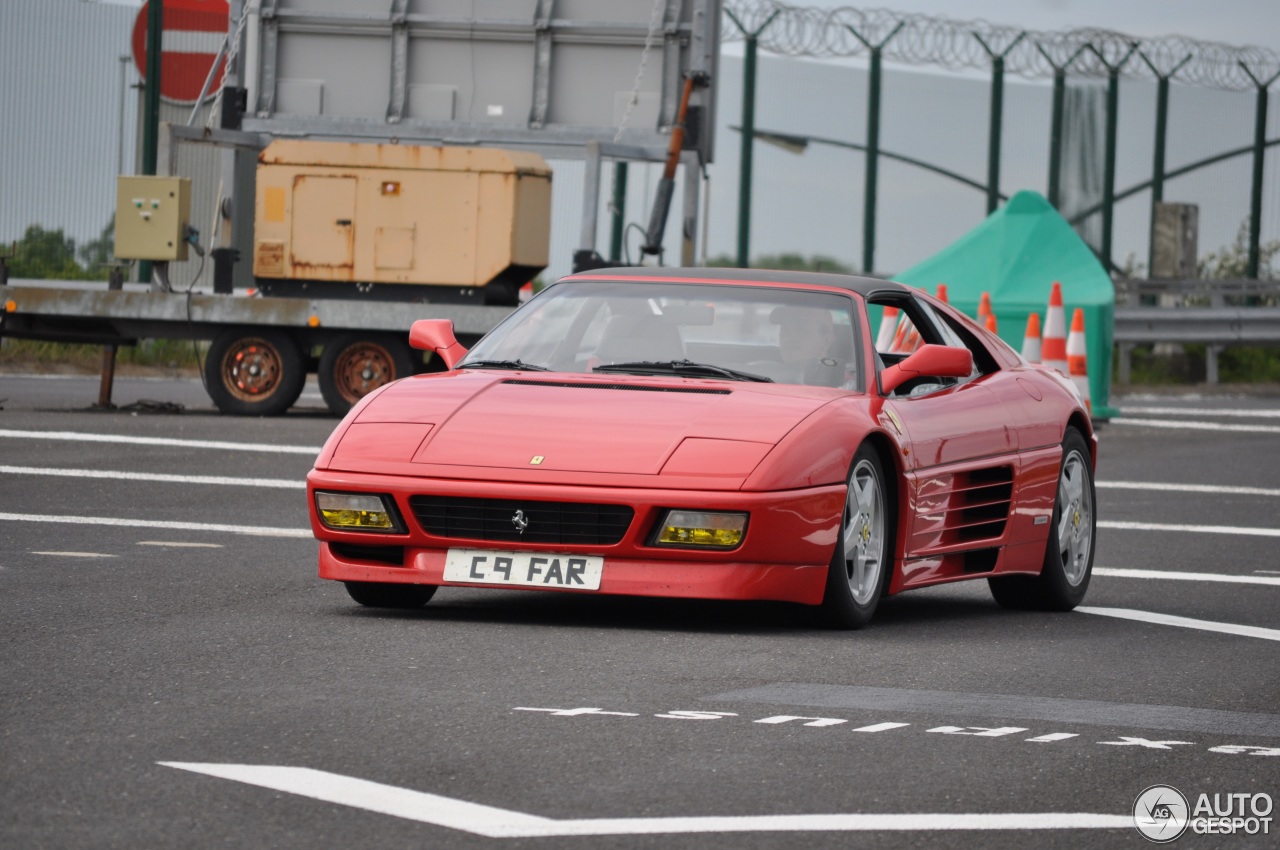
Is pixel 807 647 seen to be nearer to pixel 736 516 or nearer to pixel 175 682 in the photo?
pixel 736 516

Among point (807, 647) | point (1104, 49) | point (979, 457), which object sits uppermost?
point (1104, 49)

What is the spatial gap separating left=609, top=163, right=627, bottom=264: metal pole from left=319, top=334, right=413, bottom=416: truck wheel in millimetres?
8183

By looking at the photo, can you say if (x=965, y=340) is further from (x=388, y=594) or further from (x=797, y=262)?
(x=797, y=262)

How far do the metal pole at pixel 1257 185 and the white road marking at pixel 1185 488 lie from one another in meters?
14.5

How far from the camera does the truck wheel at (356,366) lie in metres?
18.1

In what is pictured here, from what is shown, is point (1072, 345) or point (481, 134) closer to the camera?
point (1072, 345)

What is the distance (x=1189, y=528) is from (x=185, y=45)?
15735 mm

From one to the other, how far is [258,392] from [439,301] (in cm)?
183

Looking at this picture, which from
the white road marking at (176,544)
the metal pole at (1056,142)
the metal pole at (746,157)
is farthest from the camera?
the metal pole at (1056,142)

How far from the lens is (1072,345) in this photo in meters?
17.8

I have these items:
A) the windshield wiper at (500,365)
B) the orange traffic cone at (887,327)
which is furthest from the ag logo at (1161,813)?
the orange traffic cone at (887,327)

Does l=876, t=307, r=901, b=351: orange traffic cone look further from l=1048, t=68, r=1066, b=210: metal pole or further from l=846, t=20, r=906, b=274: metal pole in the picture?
l=1048, t=68, r=1066, b=210: metal pole

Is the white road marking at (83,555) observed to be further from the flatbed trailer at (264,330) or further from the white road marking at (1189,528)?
the flatbed trailer at (264,330)

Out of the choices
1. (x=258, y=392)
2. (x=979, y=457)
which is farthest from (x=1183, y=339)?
(x=979, y=457)
